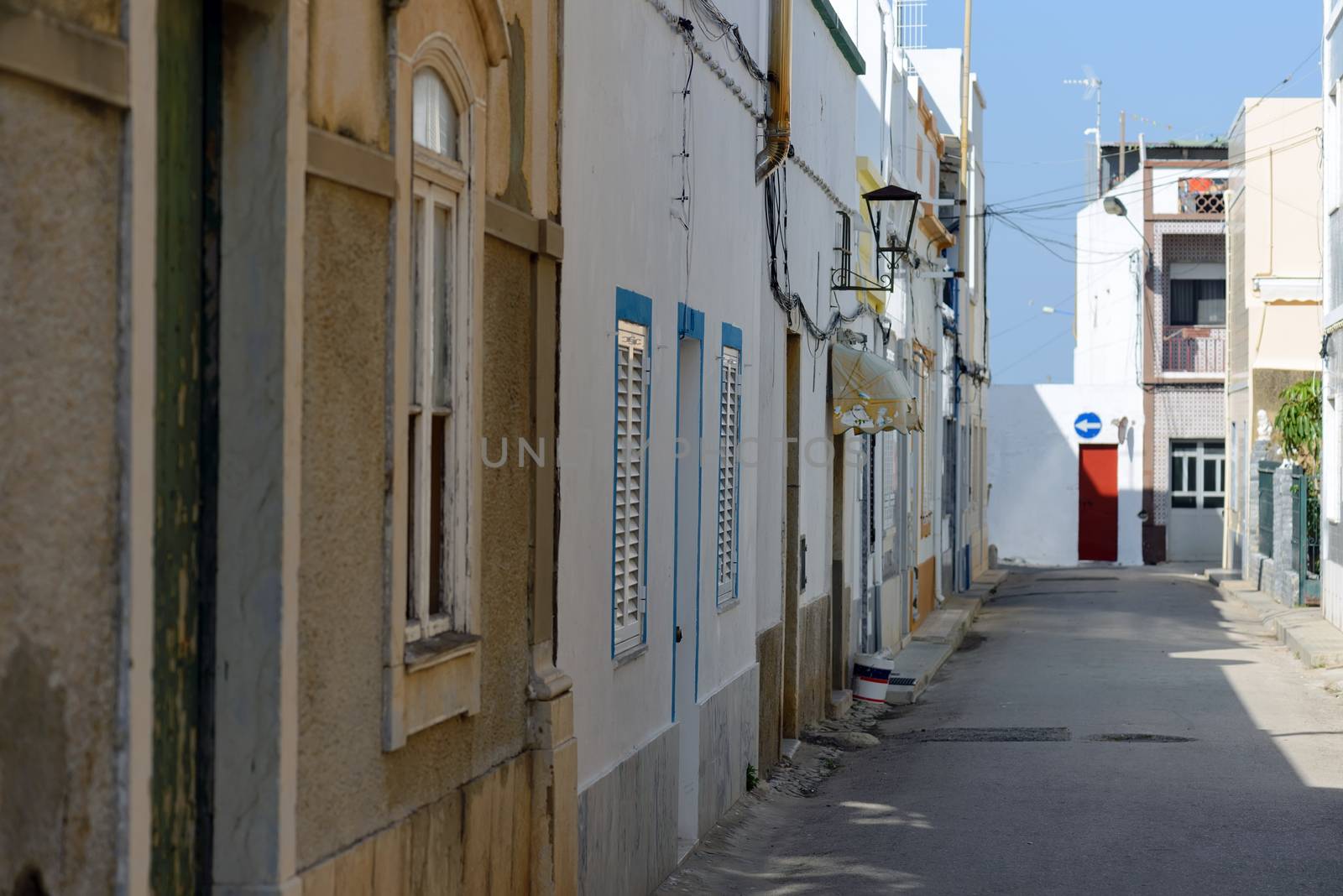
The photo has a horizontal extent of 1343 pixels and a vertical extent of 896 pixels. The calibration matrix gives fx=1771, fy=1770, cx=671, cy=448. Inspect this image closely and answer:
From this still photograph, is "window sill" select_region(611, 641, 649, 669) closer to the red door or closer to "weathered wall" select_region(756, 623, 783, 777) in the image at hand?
"weathered wall" select_region(756, 623, 783, 777)

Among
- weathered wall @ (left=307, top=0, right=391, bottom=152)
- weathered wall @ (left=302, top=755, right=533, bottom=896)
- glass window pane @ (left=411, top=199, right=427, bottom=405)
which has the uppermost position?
weathered wall @ (left=307, top=0, right=391, bottom=152)

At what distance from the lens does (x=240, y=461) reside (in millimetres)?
4438

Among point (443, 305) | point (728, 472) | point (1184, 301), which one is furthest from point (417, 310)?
point (1184, 301)

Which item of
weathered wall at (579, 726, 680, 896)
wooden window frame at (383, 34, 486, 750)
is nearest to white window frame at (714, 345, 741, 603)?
weathered wall at (579, 726, 680, 896)

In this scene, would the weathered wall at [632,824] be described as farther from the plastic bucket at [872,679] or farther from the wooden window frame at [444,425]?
the plastic bucket at [872,679]

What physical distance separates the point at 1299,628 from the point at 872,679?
752 centimetres

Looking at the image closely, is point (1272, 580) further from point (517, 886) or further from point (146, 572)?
point (146, 572)

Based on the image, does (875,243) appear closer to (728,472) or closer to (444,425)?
(728,472)

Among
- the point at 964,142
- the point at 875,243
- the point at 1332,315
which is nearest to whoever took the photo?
the point at 875,243

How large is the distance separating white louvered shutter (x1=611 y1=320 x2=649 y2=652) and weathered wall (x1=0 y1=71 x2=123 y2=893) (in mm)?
4627

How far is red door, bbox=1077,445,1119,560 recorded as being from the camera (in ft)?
143

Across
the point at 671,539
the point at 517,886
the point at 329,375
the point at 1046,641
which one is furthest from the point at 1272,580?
the point at 329,375

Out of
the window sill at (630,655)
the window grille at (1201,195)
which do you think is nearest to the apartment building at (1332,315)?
the window sill at (630,655)

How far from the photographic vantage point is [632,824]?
861 centimetres
